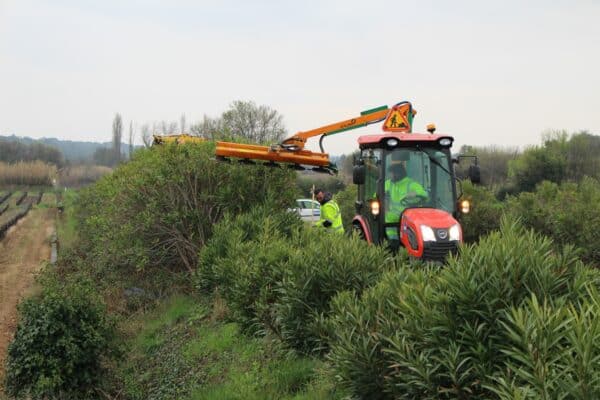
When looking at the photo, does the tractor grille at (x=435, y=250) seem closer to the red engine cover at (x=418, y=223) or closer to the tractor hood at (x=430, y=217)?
the red engine cover at (x=418, y=223)

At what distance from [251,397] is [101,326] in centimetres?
361

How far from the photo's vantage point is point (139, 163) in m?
14.0

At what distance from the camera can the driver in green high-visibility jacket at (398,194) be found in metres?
8.89

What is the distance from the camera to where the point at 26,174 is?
76562 millimetres

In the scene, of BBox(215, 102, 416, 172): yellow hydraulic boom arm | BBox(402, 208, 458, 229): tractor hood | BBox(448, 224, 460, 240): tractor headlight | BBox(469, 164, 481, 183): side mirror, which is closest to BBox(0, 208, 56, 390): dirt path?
BBox(215, 102, 416, 172): yellow hydraulic boom arm

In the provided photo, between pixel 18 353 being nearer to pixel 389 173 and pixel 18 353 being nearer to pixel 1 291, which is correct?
pixel 389 173

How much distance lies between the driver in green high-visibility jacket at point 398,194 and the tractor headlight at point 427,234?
0.95 metres

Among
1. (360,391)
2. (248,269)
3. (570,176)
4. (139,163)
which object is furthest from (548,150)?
(360,391)

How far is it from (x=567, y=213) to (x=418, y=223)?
10.1m

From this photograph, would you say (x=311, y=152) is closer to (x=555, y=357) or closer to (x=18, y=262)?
(x=555, y=357)

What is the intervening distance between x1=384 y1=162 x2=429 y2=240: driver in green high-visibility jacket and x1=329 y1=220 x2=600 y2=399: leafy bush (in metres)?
4.71

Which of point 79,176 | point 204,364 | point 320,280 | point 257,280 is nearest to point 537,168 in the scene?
point 257,280

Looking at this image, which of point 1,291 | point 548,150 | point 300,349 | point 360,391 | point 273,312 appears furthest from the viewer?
point 548,150

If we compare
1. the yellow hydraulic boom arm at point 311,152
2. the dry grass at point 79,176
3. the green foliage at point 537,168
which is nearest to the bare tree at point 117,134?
the dry grass at point 79,176
